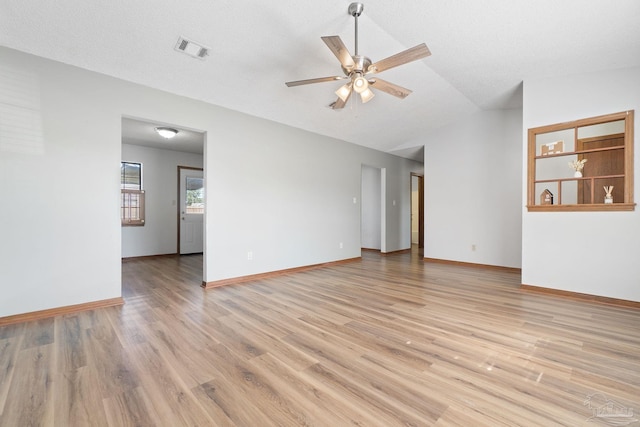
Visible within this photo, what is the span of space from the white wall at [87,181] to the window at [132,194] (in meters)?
3.62

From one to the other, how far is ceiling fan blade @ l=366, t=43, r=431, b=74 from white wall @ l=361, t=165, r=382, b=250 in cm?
500

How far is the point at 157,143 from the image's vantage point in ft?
20.0

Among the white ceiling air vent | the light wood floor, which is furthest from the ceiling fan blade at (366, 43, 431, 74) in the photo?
the light wood floor

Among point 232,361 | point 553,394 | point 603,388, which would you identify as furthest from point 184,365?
point 603,388

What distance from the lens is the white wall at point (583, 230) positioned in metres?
3.16

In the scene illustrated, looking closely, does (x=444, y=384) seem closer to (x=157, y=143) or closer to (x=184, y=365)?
(x=184, y=365)

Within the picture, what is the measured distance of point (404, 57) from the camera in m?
2.33

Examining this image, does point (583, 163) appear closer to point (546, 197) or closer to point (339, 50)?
point (546, 197)

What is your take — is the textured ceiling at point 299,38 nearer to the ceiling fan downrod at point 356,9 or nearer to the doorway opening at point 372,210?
the ceiling fan downrod at point 356,9

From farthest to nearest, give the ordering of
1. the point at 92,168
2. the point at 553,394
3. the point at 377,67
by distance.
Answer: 1. the point at 92,168
2. the point at 377,67
3. the point at 553,394

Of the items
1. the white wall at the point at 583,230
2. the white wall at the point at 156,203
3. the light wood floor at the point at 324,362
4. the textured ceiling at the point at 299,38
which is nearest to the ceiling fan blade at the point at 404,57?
the textured ceiling at the point at 299,38

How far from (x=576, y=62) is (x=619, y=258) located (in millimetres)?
2301

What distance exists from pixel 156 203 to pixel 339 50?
5997 millimetres

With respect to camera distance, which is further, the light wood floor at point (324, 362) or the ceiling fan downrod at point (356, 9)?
the ceiling fan downrod at point (356, 9)
